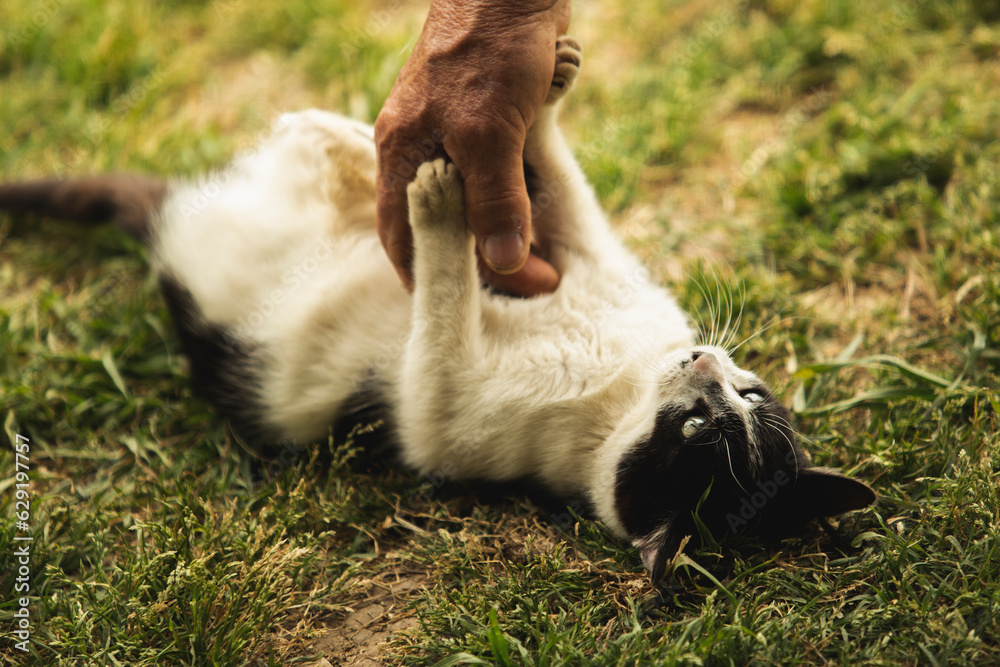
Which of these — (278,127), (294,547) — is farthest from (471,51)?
(294,547)

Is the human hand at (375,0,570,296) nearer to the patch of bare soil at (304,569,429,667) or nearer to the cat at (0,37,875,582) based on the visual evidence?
the cat at (0,37,875,582)

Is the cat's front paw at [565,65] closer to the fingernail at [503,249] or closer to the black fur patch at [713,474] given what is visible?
the fingernail at [503,249]

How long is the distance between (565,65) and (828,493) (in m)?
1.67

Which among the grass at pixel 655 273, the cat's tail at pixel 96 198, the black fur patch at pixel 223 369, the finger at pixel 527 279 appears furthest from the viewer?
the cat's tail at pixel 96 198

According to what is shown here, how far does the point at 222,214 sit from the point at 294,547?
59.9 inches

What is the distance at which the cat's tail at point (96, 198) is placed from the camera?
3.11 meters

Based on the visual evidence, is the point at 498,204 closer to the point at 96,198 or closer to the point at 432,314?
the point at 432,314

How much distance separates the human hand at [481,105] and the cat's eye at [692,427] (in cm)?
74

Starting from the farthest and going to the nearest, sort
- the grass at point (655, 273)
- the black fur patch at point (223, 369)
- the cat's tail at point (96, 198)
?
the cat's tail at point (96, 198)
the black fur patch at point (223, 369)
the grass at point (655, 273)

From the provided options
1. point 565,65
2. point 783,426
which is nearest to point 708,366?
point 783,426

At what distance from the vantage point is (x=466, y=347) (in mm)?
2287

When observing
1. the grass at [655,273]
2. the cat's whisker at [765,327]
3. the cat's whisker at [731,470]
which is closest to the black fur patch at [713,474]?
the cat's whisker at [731,470]

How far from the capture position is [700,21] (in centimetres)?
418

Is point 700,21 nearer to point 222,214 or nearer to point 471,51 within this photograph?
point 471,51
